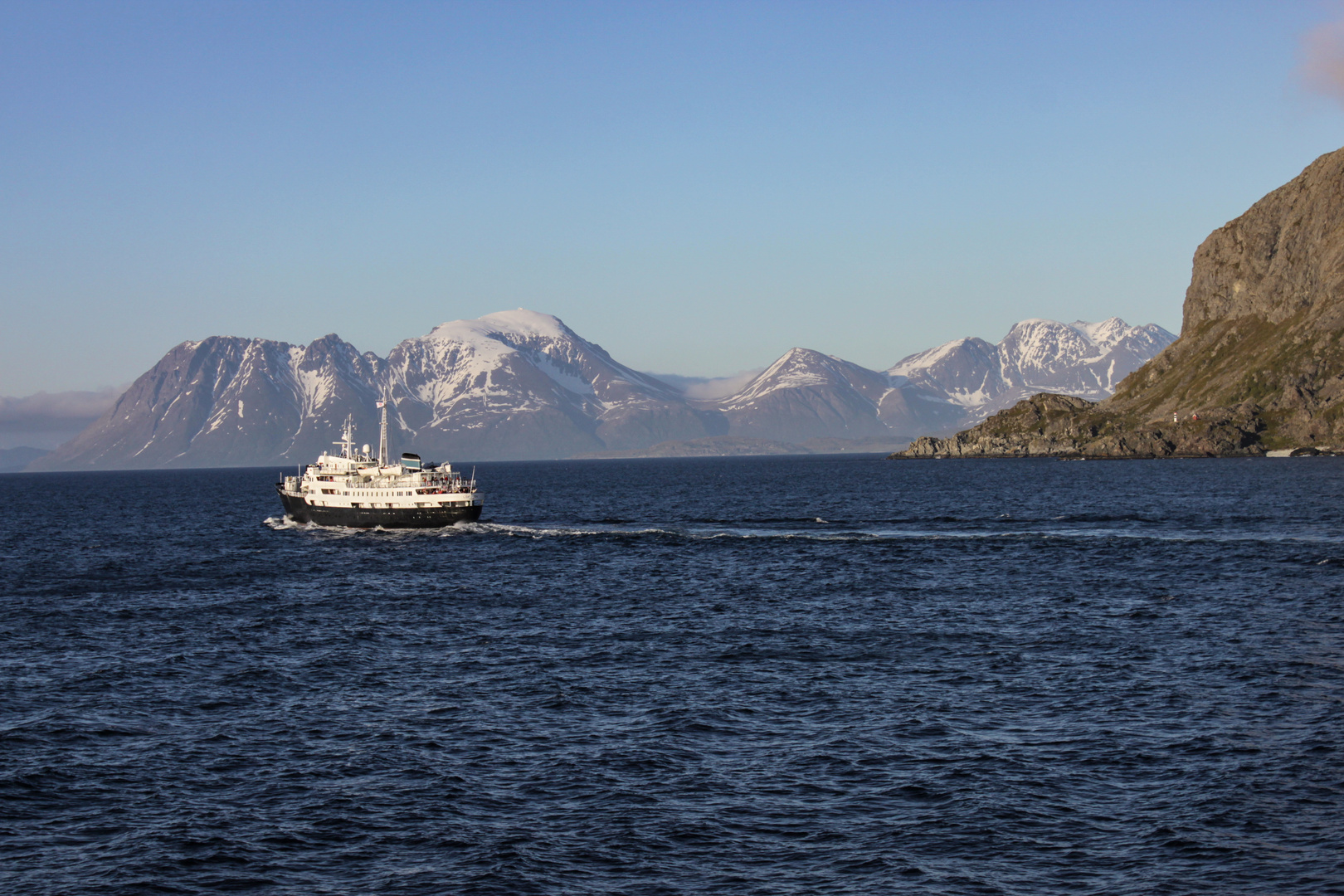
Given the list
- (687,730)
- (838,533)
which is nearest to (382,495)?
(838,533)

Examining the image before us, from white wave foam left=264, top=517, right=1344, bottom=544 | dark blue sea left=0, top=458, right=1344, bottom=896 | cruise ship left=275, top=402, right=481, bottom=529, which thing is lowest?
dark blue sea left=0, top=458, right=1344, bottom=896

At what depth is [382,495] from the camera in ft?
456

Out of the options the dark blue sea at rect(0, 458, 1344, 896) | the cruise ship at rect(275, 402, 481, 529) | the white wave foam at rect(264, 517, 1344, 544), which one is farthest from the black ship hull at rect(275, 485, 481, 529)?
the dark blue sea at rect(0, 458, 1344, 896)

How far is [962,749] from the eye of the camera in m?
42.3

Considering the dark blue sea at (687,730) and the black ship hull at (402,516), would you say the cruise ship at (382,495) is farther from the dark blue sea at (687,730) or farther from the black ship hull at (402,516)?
the dark blue sea at (687,730)

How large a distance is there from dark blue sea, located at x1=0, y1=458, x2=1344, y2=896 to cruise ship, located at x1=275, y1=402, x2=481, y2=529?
42.1 m

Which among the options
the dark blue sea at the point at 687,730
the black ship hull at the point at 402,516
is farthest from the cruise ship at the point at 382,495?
the dark blue sea at the point at 687,730

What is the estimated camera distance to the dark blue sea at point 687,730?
32.8 metres

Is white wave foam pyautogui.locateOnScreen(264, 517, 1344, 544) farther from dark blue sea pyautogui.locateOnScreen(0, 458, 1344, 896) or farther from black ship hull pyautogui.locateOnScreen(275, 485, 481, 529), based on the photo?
dark blue sea pyautogui.locateOnScreen(0, 458, 1344, 896)

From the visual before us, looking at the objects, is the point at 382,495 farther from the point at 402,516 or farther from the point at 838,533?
the point at 838,533

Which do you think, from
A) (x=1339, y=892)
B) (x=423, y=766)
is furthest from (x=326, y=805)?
(x=1339, y=892)

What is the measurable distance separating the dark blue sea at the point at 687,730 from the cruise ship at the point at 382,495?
138 ft

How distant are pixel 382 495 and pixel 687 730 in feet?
329

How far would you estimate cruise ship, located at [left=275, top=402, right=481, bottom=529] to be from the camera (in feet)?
454
